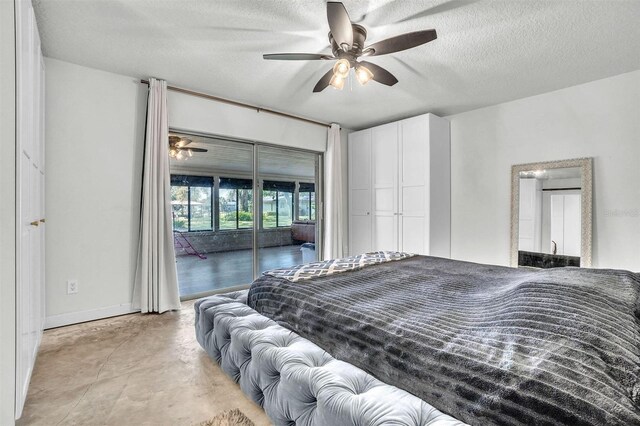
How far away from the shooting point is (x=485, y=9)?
2.00 meters

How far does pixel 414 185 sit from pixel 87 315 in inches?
153

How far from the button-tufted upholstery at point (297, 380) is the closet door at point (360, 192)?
3017 mm

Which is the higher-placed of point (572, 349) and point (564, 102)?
point (564, 102)

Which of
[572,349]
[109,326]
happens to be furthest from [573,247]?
[109,326]

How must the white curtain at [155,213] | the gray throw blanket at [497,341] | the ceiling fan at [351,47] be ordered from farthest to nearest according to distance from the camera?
1. the white curtain at [155,213]
2. the ceiling fan at [351,47]
3. the gray throw blanket at [497,341]

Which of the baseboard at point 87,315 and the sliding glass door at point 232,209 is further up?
the sliding glass door at point 232,209

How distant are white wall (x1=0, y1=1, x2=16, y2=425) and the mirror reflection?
14.0 feet

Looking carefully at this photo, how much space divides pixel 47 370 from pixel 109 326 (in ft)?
2.43

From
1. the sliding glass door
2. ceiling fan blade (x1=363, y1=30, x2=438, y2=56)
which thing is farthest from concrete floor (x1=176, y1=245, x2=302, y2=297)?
ceiling fan blade (x1=363, y1=30, x2=438, y2=56)

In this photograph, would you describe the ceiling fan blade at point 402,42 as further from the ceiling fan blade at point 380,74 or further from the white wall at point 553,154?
the white wall at point 553,154

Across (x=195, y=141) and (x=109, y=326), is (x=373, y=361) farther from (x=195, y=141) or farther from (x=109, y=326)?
(x=195, y=141)

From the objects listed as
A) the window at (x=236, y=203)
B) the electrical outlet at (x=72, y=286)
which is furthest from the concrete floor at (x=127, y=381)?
the window at (x=236, y=203)

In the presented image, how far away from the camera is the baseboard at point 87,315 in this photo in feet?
8.73

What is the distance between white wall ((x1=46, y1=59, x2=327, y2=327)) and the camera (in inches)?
106
